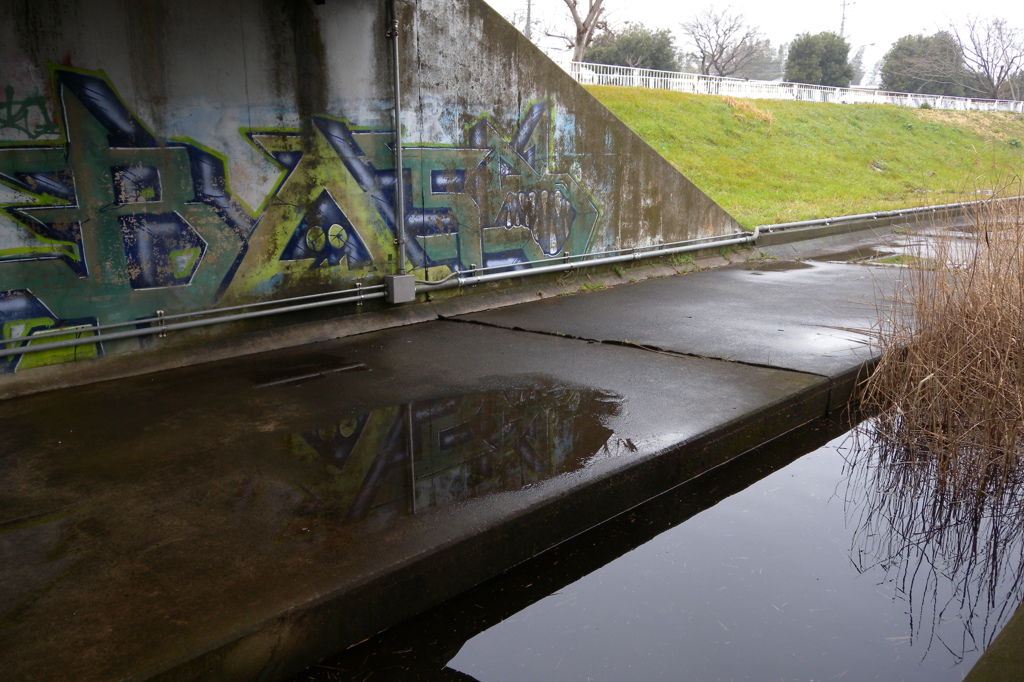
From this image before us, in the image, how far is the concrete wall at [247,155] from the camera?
17.7 ft

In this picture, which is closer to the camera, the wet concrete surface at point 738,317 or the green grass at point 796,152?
the wet concrete surface at point 738,317

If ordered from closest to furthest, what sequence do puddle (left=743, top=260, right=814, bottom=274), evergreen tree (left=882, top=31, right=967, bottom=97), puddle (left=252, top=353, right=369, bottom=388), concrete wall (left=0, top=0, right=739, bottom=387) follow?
concrete wall (left=0, top=0, right=739, bottom=387) < puddle (left=252, top=353, right=369, bottom=388) < puddle (left=743, top=260, right=814, bottom=274) < evergreen tree (left=882, top=31, right=967, bottom=97)

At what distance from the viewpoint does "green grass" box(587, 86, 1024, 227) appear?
18312 millimetres

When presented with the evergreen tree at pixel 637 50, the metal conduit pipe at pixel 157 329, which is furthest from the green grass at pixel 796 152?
the evergreen tree at pixel 637 50

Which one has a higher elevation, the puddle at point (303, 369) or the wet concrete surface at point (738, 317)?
the wet concrete surface at point (738, 317)

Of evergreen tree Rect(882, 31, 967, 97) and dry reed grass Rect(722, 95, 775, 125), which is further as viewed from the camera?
evergreen tree Rect(882, 31, 967, 97)

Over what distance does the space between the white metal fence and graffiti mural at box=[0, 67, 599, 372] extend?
17300 mm

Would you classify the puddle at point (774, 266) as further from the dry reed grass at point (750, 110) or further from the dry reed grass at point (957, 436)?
the dry reed grass at point (750, 110)

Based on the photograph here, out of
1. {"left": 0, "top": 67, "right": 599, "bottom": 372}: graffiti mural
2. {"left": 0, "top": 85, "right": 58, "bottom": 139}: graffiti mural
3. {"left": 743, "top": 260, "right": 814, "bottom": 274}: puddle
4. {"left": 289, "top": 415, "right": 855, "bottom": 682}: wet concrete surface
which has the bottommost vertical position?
{"left": 289, "top": 415, "right": 855, "bottom": 682}: wet concrete surface

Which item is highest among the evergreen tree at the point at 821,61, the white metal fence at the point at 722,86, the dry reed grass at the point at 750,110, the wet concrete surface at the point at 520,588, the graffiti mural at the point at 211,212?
the evergreen tree at the point at 821,61

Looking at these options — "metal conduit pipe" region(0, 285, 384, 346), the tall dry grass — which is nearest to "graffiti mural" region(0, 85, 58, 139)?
"metal conduit pipe" region(0, 285, 384, 346)

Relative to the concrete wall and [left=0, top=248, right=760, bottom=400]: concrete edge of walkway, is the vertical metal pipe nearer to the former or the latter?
the concrete wall

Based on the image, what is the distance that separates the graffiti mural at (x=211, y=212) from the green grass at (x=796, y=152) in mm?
7655

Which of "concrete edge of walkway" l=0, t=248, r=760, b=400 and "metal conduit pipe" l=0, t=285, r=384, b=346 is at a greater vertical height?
"metal conduit pipe" l=0, t=285, r=384, b=346
